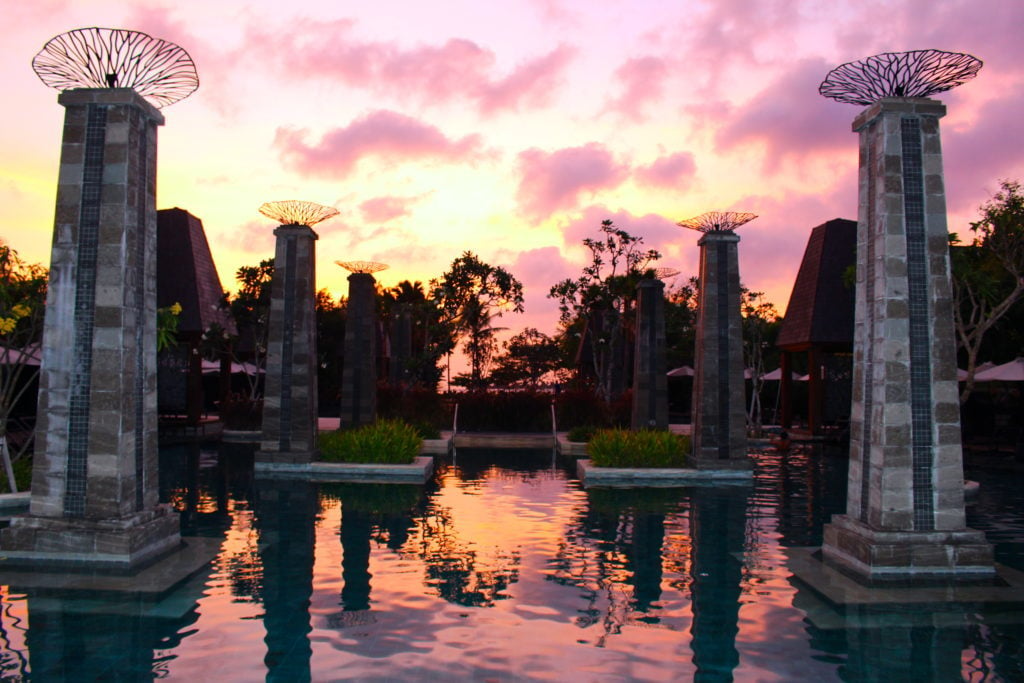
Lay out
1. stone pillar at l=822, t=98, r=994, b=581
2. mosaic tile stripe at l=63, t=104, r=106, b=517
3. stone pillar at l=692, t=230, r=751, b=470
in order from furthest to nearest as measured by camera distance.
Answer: stone pillar at l=692, t=230, r=751, b=470 < mosaic tile stripe at l=63, t=104, r=106, b=517 < stone pillar at l=822, t=98, r=994, b=581

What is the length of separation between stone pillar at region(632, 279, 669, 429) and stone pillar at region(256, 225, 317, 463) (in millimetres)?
9796

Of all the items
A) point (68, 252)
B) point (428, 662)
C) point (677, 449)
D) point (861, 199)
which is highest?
point (861, 199)

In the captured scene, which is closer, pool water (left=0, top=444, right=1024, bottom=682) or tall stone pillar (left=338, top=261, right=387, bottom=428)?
pool water (left=0, top=444, right=1024, bottom=682)

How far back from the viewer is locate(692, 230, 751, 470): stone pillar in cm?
1809

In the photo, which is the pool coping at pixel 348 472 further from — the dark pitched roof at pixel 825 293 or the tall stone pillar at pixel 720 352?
the dark pitched roof at pixel 825 293

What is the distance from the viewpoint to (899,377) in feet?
30.1

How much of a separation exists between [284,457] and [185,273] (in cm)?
1445

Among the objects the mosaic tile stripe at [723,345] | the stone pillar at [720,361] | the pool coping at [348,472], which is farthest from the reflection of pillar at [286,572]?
the mosaic tile stripe at [723,345]

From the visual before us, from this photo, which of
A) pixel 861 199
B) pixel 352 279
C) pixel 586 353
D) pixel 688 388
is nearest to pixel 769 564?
pixel 861 199

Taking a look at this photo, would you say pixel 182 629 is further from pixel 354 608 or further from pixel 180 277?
pixel 180 277

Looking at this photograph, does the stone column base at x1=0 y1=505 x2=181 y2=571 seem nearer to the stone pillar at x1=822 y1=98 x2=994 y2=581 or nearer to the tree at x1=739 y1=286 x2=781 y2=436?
the stone pillar at x1=822 y1=98 x2=994 y2=581

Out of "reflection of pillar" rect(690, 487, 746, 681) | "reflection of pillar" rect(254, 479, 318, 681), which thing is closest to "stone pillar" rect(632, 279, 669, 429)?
"reflection of pillar" rect(690, 487, 746, 681)

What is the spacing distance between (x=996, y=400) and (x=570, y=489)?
69.5 feet

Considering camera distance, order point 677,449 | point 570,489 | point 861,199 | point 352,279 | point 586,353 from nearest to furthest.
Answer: point 861,199
point 570,489
point 677,449
point 352,279
point 586,353
